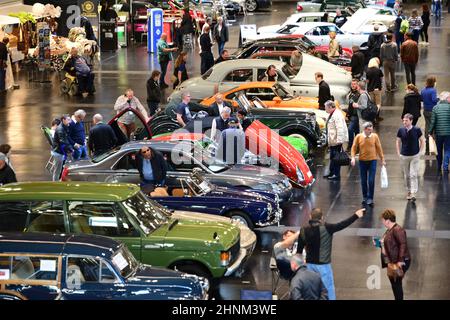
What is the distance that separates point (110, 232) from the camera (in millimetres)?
14492

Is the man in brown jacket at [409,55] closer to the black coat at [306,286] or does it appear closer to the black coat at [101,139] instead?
the black coat at [101,139]

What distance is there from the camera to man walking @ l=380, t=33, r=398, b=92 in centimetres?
3081

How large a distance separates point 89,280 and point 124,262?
0.53 meters

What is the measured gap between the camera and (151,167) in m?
17.7

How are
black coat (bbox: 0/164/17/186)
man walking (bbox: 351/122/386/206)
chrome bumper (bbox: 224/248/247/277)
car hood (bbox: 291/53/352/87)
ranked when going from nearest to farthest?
chrome bumper (bbox: 224/248/247/277)
black coat (bbox: 0/164/17/186)
man walking (bbox: 351/122/386/206)
car hood (bbox: 291/53/352/87)

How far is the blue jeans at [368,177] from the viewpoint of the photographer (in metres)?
19.4

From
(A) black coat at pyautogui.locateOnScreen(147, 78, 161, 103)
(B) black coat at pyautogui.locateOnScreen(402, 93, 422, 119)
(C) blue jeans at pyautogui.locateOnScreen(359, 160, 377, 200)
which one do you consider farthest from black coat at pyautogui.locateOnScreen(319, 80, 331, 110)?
(C) blue jeans at pyautogui.locateOnScreen(359, 160, 377, 200)

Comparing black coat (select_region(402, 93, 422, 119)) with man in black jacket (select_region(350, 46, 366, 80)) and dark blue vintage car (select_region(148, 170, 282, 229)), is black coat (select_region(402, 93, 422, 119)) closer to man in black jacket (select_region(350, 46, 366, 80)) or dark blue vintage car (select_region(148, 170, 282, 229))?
man in black jacket (select_region(350, 46, 366, 80))

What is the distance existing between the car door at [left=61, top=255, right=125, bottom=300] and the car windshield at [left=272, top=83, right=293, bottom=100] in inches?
504

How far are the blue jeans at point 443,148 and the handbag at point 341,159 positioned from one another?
1.94 m

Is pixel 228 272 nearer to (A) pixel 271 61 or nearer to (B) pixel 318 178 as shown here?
(B) pixel 318 178

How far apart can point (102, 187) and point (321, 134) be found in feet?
30.6
